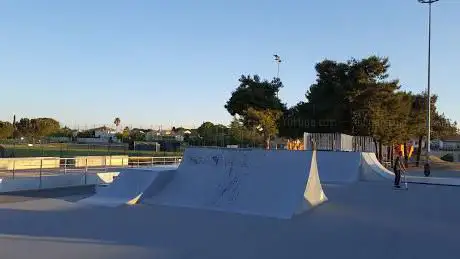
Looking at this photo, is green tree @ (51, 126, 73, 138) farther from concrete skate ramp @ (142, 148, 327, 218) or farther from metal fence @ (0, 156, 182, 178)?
concrete skate ramp @ (142, 148, 327, 218)

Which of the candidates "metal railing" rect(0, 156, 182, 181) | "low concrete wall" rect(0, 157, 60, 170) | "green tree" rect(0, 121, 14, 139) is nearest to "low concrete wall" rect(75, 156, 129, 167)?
"metal railing" rect(0, 156, 182, 181)

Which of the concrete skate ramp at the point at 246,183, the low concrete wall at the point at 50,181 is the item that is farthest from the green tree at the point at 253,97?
the concrete skate ramp at the point at 246,183

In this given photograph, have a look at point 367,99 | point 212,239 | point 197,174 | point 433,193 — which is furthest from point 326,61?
point 212,239

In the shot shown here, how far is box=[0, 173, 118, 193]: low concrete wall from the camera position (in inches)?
688

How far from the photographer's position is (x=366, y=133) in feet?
141

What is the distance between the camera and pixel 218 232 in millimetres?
9695

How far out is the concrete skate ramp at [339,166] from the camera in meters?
24.7

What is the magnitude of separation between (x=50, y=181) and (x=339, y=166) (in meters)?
14.3

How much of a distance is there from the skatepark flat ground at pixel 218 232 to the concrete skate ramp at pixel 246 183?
61 centimetres

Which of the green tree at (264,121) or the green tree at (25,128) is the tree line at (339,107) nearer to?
the green tree at (264,121)

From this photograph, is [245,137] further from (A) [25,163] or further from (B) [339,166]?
(A) [25,163]

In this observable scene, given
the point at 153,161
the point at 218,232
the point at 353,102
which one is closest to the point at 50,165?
the point at 153,161

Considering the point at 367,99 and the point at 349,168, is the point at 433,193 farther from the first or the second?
the point at 367,99

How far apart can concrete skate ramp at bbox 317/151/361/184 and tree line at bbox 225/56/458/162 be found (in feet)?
55.7
